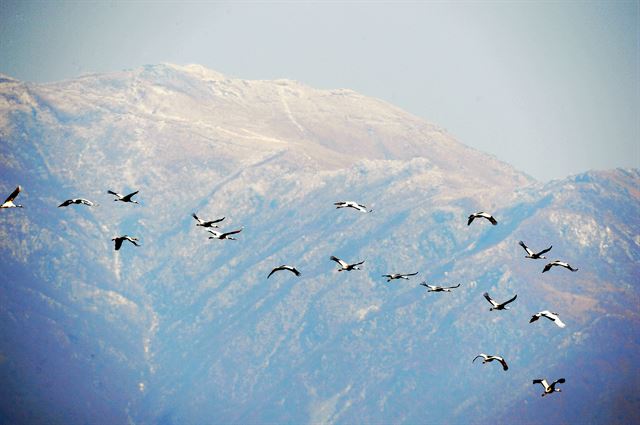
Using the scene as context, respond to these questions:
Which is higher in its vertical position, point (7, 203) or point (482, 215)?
point (482, 215)

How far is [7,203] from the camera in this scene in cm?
8350

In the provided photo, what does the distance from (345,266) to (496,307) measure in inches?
789

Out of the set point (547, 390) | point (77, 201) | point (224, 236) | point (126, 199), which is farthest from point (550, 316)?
point (77, 201)

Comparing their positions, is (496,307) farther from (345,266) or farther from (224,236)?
(224,236)

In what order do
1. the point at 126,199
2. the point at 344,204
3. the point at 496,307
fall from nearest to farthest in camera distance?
the point at 126,199, the point at 496,307, the point at 344,204

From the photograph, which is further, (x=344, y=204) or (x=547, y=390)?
(x=344, y=204)

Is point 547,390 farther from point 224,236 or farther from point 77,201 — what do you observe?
point 77,201

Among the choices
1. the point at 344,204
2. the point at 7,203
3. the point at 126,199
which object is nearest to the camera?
the point at 7,203

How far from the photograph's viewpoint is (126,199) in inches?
3693

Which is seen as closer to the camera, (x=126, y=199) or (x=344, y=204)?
(x=126, y=199)

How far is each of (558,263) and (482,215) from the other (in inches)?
427

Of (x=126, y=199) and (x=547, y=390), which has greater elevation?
(x=126, y=199)

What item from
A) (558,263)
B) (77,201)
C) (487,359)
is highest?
(558,263)

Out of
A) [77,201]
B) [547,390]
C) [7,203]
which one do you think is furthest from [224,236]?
[547,390]
